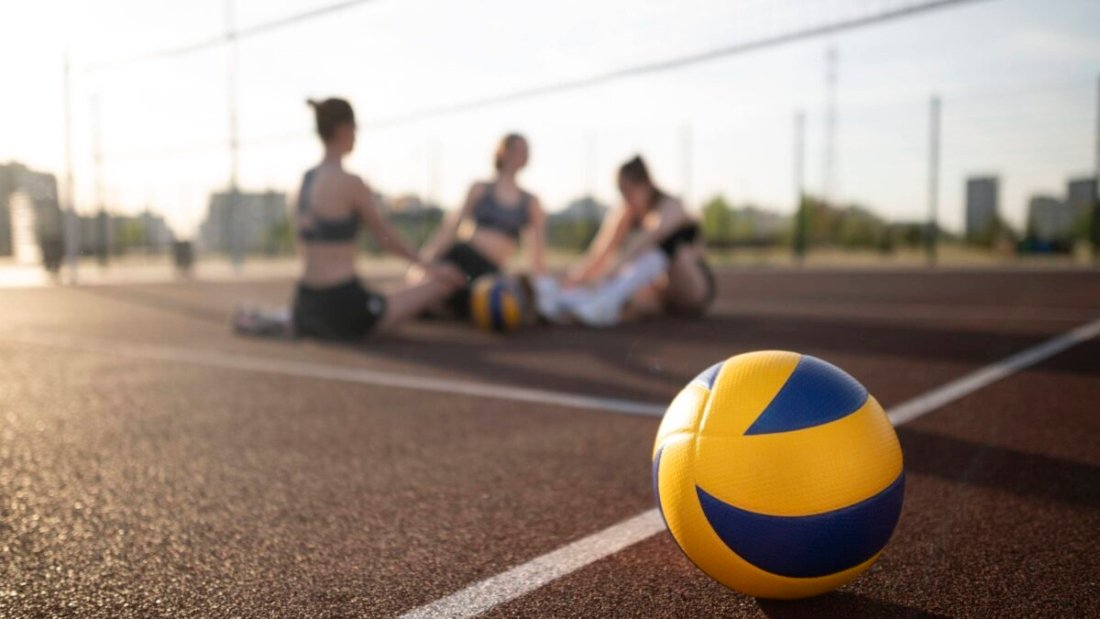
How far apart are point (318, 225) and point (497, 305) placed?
5.00ft

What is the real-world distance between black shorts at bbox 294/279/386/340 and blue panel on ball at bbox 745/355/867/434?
4.83 m

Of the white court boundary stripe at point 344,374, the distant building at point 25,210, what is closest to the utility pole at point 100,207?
the distant building at point 25,210

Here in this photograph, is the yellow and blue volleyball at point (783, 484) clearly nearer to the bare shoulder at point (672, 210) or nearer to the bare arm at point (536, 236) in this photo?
the bare shoulder at point (672, 210)

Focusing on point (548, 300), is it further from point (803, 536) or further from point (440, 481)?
point (803, 536)

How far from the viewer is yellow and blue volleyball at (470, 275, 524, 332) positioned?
6.88 meters

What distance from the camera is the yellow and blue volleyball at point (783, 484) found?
1.72m

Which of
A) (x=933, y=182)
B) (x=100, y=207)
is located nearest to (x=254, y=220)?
(x=100, y=207)

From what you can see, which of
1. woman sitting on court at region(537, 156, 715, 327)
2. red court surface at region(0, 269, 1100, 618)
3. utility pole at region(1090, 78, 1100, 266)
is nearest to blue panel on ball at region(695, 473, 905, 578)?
red court surface at region(0, 269, 1100, 618)

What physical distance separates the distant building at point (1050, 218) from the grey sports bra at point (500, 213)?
1739 cm

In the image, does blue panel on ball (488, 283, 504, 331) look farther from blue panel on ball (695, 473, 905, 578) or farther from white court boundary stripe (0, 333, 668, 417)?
blue panel on ball (695, 473, 905, 578)

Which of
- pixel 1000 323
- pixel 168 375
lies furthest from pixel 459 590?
pixel 1000 323

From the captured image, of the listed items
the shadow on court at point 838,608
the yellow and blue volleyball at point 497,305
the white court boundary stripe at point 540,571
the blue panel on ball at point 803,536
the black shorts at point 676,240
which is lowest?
the shadow on court at point 838,608

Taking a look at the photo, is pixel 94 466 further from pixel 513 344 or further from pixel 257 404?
pixel 513 344

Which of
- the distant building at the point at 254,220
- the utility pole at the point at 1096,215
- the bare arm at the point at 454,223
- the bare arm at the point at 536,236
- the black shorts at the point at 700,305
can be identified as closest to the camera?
the bare arm at the point at 454,223
